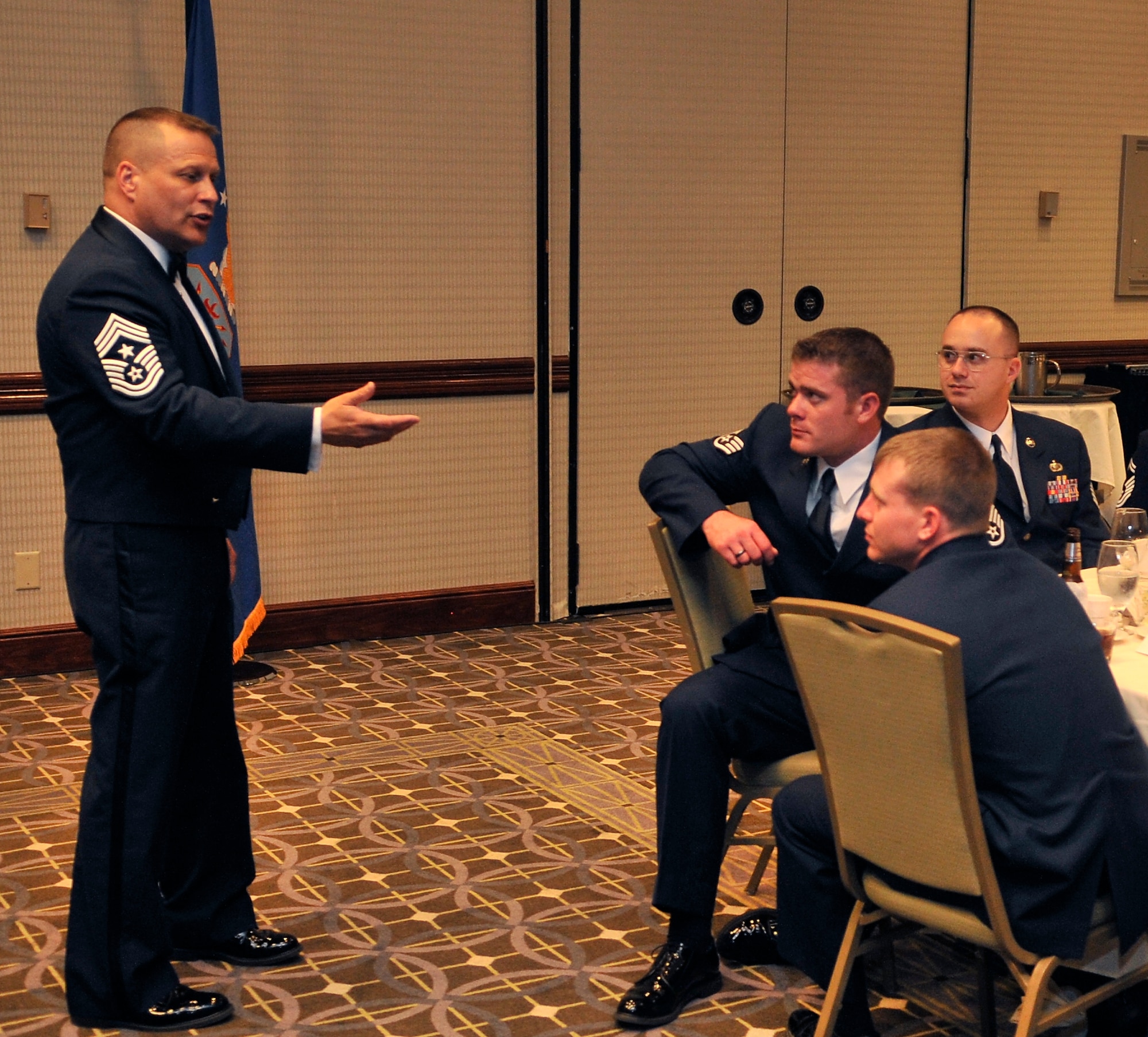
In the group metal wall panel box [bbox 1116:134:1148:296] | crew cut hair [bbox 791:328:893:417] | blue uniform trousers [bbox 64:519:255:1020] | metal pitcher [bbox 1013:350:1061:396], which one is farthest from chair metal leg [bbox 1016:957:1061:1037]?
metal wall panel box [bbox 1116:134:1148:296]

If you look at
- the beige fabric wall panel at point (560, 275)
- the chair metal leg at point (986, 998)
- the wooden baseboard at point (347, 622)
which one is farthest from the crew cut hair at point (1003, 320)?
the wooden baseboard at point (347, 622)

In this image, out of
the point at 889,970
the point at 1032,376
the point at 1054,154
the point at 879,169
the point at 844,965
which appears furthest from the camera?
the point at 1054,154

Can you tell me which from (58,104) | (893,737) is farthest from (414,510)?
(893,737)

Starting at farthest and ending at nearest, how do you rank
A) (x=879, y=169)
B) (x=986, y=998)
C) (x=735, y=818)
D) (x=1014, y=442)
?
(x=879, y=169) < (x=1014, y=442) < (x=735, y=818) < (x=986, y=998)

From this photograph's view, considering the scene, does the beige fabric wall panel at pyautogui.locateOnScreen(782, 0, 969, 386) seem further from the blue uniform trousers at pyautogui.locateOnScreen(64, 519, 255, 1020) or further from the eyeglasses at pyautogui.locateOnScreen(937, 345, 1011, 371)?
the blue uniform trousers at pyautogui.locateOnScreen(64, 519, 255, 1020)

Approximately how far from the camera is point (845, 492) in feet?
10.1

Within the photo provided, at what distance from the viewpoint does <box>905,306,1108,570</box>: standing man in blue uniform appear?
3551 mm

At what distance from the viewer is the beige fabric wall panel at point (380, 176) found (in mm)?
5504

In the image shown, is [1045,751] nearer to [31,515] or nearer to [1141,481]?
[1141,481]

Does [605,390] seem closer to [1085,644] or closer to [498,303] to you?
[498,303]

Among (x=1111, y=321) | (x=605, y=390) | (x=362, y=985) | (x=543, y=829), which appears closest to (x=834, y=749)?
(x=362, y=985)

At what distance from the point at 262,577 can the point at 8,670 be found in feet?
3.15

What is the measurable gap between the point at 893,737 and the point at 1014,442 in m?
1.61

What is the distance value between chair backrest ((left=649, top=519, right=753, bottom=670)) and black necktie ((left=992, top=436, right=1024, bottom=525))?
75cm
